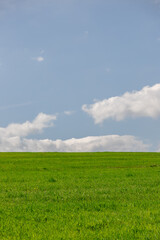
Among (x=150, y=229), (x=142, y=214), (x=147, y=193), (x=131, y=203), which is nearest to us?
(x=150, y=229)

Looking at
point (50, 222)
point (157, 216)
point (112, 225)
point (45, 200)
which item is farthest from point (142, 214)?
point (45, 200)

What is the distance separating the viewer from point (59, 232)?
9023 mm

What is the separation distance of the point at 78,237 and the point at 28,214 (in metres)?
3.45

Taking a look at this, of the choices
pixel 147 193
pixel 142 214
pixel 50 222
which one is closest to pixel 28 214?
pixel 50 222

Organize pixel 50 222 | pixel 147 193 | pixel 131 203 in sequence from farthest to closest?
pixel 147 193 → pixel 131 203 → pixel 50 222

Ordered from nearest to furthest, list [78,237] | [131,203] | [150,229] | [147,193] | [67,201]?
1. [78,237]
2. [150,229]
3. [131,203]
4. [67,201]
5. [147,193]

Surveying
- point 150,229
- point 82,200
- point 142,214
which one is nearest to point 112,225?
point 150,229

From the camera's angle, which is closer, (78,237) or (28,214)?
(78,237)

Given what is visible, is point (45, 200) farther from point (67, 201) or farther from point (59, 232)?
point (59, 232)

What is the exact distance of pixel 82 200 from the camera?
14.2 metres

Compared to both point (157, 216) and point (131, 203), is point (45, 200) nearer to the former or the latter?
point (131, 203)

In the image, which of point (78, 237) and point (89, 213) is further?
point (89, 213)

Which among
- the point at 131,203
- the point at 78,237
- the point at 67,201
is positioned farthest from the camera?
the point at 67,201

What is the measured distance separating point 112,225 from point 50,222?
2138 mm
